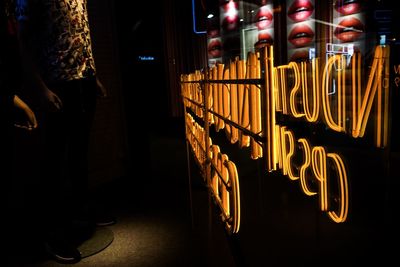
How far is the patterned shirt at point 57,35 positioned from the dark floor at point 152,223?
1195 mm

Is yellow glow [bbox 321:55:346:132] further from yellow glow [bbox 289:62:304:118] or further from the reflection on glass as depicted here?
the reflection on glass

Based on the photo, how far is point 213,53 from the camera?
7.89 meters

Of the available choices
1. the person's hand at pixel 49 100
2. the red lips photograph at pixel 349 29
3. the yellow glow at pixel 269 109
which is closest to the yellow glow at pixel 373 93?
the yellow glow at pixel 269 109

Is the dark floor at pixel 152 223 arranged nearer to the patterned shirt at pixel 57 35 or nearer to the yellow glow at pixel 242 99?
the yellow glow at pixel 242 99

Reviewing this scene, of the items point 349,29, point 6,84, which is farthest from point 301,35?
point 6,84

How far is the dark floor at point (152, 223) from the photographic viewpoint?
6.85 feet

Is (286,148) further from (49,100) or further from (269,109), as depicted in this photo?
(49,100)

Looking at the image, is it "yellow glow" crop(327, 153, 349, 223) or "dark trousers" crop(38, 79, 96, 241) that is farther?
"dark trousers" crop(38, 79, 96, 241)

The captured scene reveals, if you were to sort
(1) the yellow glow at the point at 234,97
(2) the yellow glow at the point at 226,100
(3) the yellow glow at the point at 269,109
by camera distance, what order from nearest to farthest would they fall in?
(3) the yellow glow at the point at 269,109 → (1) the yellow glow at the point at 234,97 → (2) the yellow glow at the point at 226,100

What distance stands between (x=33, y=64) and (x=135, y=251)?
1350mm

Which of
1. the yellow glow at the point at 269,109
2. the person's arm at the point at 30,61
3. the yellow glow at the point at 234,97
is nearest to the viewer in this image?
the yellow glow at the point at 269,109

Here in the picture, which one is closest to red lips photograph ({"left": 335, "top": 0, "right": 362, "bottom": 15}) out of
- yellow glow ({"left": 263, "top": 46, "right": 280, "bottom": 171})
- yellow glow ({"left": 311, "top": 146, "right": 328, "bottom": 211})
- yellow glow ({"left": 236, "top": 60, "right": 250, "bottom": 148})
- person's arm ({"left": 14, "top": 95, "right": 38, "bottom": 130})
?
yellow glow ({"left": 236, "top": 60, "right": 250, "bottom": 148})

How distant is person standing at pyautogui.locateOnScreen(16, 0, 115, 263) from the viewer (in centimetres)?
197

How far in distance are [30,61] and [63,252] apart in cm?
123
